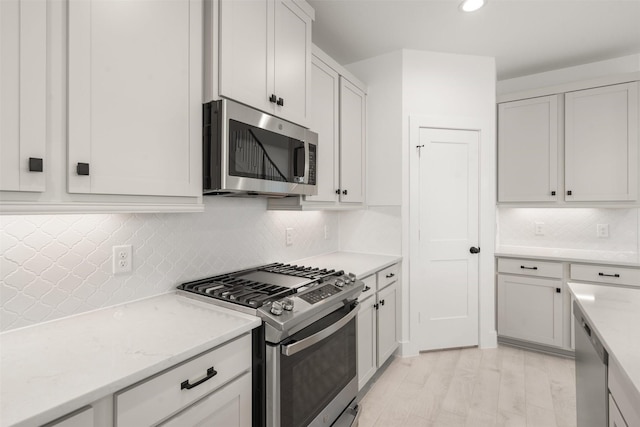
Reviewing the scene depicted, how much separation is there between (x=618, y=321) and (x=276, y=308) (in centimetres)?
134

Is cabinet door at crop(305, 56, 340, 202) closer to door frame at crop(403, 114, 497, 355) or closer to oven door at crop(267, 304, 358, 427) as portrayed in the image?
door frame at crop(403, 114, 497, 355)

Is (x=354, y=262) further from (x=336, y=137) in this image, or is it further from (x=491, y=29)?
(x=491, y=29)

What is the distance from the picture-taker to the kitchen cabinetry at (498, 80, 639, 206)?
9.25 feet

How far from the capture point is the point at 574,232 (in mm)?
3277

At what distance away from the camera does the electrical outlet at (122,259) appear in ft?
4.72

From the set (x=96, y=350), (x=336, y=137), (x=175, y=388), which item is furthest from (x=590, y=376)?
(x=336, y=137)

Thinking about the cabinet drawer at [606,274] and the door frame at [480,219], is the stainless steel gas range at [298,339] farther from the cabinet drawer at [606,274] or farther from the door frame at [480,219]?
the cabinet drawer at [606,274]

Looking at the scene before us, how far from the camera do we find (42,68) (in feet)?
3.16

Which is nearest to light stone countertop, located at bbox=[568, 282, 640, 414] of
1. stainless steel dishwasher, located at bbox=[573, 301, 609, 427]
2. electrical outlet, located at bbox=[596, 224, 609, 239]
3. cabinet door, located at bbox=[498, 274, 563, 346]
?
stainless steel dishwasher, located at bbox=[573, 301, 609, 427]

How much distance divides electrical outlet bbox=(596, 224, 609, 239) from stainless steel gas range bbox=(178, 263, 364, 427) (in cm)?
276

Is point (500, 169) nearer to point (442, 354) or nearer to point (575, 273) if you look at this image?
point (575, 273)

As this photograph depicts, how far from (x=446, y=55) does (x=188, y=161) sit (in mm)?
2662

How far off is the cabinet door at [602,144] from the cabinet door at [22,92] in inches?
147

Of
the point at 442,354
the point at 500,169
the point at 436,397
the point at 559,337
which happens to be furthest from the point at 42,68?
the point at 559,337
